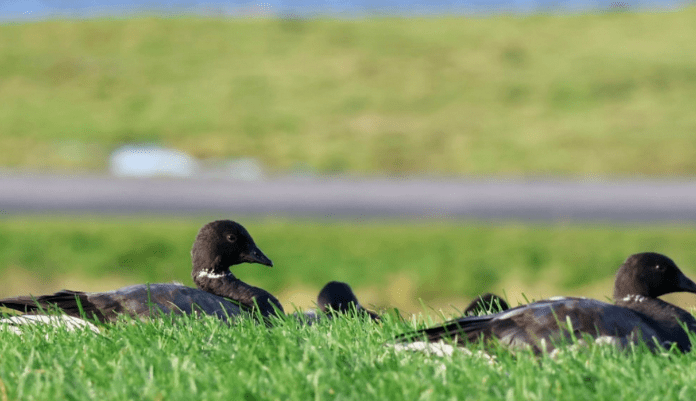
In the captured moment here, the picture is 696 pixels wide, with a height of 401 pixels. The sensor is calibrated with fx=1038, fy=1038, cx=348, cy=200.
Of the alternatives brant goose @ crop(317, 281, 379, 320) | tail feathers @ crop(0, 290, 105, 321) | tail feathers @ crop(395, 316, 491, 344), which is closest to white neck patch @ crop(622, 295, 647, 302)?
tail feathers @ crop(395, 316, 491, 344)

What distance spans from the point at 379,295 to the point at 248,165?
889 cm

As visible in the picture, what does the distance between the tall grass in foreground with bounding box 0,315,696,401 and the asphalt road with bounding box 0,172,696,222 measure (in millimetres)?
9951

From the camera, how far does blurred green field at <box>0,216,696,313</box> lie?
12.1 meters

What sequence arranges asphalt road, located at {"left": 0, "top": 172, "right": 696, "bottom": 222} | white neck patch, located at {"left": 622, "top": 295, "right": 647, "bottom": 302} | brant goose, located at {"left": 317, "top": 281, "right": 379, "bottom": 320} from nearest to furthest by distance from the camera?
white neck patch, located at {"left": 622, "top": 295, "right": 647, "bottom": 302} → brant goose, located at {"left": 317, "top": 281, "right": 379, "bottom": 320} → asphalt road, located at {"left": 0, "top": 172, "right": 696, "bottom": 222}

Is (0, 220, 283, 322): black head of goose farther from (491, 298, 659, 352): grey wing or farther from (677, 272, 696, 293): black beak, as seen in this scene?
(677, 272, 696, 293): black beak

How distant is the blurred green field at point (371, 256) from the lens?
12.1 meters

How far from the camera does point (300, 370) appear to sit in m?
4.75

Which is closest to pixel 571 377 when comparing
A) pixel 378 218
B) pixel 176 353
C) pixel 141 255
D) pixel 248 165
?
pixel 176 353

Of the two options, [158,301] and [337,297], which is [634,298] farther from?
[158,301]

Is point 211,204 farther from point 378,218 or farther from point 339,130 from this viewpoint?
point 339,130

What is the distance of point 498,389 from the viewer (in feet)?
15.1

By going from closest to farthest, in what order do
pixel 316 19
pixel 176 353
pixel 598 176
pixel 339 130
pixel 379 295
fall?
1. pixel 176 353
2. pixel 379 295
3. pixel 598 176
4. pixel 339 130
5. pixel 316 19

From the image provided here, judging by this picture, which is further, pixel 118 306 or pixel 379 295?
pixel 379 295

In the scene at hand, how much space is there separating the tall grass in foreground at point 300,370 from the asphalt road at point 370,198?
32.6 feet
